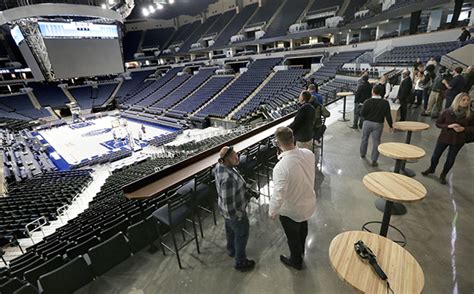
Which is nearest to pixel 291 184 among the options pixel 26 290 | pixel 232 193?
pixel 232 193

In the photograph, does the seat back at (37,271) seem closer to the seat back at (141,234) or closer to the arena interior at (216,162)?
the arena interior at (216,162)

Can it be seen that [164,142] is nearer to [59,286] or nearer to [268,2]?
[59,286]

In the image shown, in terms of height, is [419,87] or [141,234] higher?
[419,87]

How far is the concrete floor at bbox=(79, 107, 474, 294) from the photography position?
2.57 m

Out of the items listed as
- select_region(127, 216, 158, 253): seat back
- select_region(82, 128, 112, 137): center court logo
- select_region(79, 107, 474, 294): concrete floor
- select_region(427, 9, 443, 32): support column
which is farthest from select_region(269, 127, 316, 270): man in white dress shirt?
select_region(82, 128, 112, 137): center court logo

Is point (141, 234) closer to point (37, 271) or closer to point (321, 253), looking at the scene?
point (37, 271)

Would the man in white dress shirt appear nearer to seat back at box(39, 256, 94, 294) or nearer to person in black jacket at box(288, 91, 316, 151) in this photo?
person in black jacket at box(288, 91, 316, 151)

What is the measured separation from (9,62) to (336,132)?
41.0 m

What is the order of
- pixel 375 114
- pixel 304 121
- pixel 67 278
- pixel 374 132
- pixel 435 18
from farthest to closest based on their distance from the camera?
1. pixel 435 18
2. pixel 374 132
3. pixel 375 114
4. pixel 304 121
5. pixel 67 278

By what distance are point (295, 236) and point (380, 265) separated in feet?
3.07

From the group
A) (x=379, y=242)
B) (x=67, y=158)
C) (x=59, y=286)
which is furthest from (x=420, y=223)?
(x=67, y=158)

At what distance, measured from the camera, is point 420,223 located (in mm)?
3244

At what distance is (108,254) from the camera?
3.09 metres

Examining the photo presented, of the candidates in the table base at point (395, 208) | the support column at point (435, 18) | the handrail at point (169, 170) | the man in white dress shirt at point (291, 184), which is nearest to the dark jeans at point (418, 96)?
the table base at point (395, 208)
